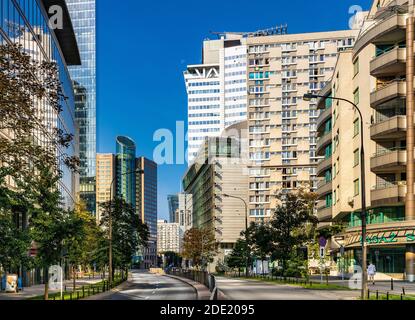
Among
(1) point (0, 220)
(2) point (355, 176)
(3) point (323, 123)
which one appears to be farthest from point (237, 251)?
(1) point (0, 220)

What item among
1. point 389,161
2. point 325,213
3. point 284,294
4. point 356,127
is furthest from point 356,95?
point 284,294

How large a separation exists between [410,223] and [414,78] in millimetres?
18720

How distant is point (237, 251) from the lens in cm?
13288

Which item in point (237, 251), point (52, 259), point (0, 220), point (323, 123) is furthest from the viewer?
point (237, 251)

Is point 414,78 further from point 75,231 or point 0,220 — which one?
point 0,220

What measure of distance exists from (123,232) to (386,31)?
44.3m

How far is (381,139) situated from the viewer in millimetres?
85438

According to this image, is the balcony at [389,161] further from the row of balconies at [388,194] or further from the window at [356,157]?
the window at [356,157]

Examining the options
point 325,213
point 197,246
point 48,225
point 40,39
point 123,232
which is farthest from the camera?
point 197,246

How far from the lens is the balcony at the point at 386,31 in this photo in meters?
81.2

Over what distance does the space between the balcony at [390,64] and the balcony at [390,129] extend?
7.43m

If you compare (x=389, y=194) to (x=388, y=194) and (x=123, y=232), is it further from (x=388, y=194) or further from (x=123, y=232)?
(x=123, y=232)

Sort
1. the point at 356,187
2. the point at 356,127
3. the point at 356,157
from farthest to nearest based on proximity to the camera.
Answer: the point at 356,157, the point at 356,187, the point at 356,127

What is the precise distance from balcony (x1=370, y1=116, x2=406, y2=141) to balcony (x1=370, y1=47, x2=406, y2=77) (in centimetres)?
743
